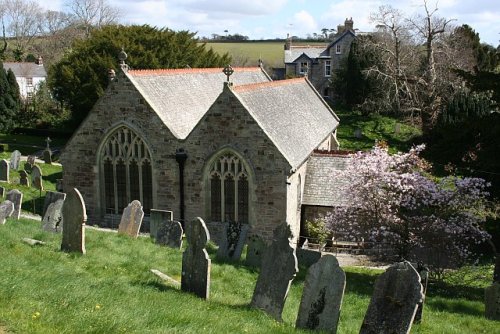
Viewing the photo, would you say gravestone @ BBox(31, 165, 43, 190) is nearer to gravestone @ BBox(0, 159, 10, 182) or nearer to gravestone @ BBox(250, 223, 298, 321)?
gravestone @ BBox(0, 159, 10, 182)

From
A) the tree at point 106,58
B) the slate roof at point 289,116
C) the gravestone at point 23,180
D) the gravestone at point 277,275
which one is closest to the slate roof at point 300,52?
the tree at point 106,58

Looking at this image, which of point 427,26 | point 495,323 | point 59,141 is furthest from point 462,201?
point 59,141

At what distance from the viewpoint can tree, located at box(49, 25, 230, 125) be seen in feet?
128

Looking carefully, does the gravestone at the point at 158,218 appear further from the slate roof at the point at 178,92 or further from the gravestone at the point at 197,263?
the gravestone at the point at 197,263

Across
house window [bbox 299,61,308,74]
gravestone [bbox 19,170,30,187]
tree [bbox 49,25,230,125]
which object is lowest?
gravestone [bbox 19,170,30,187]

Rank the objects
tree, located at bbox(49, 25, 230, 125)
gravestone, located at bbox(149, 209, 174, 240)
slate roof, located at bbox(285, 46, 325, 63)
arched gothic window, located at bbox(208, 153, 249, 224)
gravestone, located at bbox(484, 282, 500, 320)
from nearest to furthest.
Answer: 1. gravestone, located at bbox(484, 282, 500, 320)
2. gravestone, located at bbox(149, 209, 174, 240)
3. arched gothic window, located at bbox(208, 153, 249, 224)
4. tree, located at bbox(49, 25, 230, 125)
5. slate roof, located at bbox(285, 46, 325, 63)

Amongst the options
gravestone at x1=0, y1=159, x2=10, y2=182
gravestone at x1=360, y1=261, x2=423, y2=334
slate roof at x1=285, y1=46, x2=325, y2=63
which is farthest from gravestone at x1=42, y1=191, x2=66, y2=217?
slate roof at x1=285, y1=46, x2=325, y2=63

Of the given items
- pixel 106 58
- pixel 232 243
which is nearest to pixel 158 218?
pixel 232 243

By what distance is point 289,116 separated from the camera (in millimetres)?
24266

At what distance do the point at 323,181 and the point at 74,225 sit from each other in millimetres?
12363

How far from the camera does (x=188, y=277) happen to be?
11.1 m

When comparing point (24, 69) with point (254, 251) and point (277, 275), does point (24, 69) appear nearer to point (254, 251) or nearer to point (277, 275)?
point (254, 251)

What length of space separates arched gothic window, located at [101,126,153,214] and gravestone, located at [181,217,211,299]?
10.7 m

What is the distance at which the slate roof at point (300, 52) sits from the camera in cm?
6850
